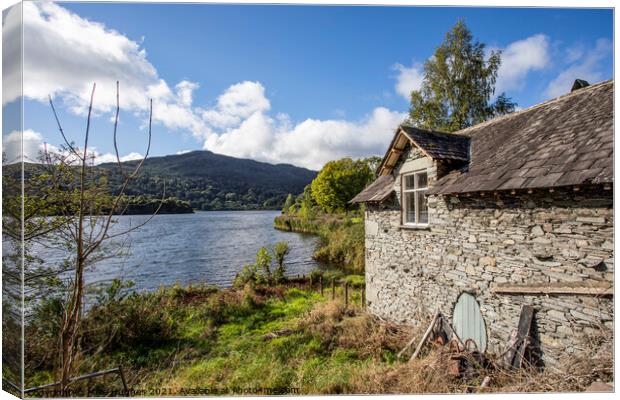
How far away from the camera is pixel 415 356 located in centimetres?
525

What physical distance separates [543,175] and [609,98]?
2387 millimetres

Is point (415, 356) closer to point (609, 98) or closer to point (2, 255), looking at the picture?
point (609, 98)

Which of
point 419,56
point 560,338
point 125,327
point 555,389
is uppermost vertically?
point 419,56

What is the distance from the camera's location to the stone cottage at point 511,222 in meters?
3.60

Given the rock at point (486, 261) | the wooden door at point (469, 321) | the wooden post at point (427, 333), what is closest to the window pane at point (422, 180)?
the rock at point (486, 261)

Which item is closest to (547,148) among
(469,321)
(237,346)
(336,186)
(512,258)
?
(512,258)

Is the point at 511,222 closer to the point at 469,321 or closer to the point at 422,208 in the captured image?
the point at 469,321

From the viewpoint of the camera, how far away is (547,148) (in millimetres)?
4574

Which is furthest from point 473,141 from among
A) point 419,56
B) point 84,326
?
point 84,326

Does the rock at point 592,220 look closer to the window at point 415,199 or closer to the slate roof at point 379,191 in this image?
the window at point 415,199

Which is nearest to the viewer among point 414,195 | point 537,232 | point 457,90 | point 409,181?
point 537,232

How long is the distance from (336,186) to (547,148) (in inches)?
1127

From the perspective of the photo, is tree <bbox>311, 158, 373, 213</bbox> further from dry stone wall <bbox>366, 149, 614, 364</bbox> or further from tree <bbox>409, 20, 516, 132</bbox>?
dry stone wall <bbox>366, 149, 614, 364</bbox>

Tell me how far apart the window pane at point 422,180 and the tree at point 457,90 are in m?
6.87
